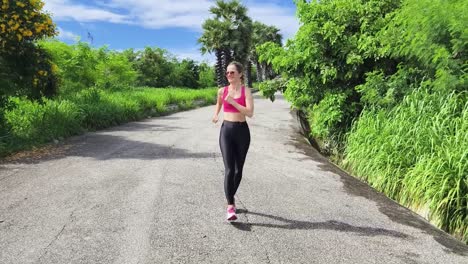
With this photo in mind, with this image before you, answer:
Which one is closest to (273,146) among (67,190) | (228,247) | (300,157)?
(300,157)

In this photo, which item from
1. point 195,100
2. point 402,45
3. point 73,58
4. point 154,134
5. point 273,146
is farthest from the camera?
point 195,100

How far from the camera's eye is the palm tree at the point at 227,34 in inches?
Result: 1562

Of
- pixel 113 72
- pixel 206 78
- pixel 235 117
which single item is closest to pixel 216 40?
pixel 206 78

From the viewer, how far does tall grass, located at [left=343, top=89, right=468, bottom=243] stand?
534 centimetres

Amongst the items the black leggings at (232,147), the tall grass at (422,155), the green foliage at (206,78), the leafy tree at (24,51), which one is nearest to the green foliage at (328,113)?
the tall grass at (422,155)

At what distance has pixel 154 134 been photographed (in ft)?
40.3

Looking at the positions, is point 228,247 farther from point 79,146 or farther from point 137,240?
point 79,146

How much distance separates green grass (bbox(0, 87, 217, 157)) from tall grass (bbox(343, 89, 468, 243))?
7044 mm

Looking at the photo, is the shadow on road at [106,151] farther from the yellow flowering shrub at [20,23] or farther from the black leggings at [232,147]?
the black leggings at [232,147]

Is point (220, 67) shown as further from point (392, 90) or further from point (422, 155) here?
point (422, 155)

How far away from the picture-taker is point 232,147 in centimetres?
481

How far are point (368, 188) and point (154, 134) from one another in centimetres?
703

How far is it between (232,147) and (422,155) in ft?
10.5

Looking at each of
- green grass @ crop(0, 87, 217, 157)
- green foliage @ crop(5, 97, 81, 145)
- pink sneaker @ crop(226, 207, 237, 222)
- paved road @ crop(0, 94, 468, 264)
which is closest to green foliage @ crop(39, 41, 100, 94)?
green grass @ crop(0, 87, 217, 157)
